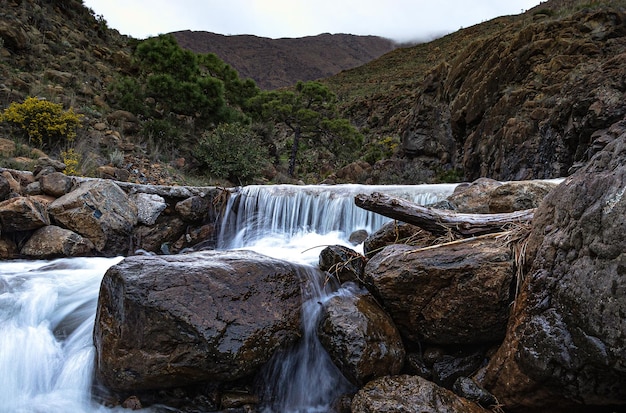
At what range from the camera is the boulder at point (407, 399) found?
198cm

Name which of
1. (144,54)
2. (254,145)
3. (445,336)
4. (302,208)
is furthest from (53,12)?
(445,336)

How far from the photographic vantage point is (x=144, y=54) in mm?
11641

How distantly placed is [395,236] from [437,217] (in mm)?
618

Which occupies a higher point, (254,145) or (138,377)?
(254,145)

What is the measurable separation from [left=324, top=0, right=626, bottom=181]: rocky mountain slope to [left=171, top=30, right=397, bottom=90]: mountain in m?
36.4

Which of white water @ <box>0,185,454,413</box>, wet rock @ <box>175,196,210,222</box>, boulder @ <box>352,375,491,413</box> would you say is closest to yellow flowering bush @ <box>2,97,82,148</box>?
wet rock @ <box>175,196,210,222</box>

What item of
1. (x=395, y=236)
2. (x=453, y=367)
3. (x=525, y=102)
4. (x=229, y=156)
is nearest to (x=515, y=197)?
(x=395, y=236)

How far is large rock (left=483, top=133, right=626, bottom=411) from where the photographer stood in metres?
1.62

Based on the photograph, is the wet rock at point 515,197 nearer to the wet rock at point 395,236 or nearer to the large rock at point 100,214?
the wet rock at point 395,236

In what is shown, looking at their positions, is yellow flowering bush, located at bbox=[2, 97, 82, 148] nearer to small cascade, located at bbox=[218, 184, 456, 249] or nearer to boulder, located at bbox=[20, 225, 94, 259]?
boulder, located at bbox=[20, 225, 94, 259]

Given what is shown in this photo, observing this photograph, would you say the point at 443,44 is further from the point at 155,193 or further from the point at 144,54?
the point at 155,193

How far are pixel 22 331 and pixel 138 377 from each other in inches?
56.7

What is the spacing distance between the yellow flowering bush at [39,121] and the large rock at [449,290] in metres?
8.52

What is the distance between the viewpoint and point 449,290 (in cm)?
235
